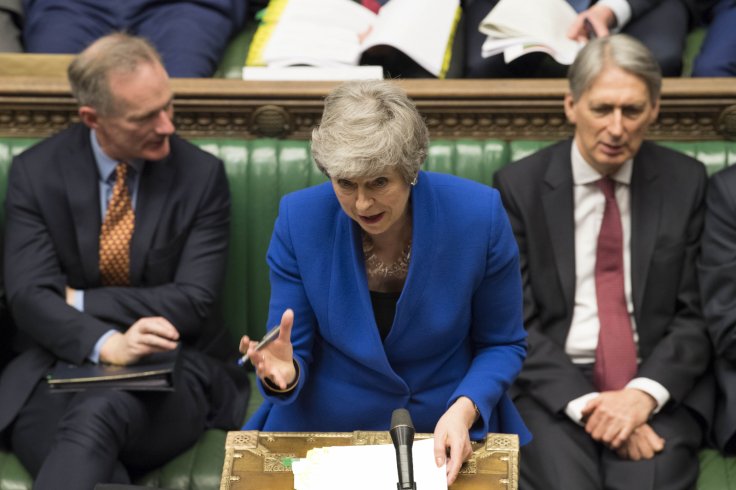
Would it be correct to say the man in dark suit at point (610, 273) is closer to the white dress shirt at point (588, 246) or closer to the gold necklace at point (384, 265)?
the white dress shirt at point (588, 246)

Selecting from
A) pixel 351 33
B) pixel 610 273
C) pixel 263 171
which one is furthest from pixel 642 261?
pixel 351 33

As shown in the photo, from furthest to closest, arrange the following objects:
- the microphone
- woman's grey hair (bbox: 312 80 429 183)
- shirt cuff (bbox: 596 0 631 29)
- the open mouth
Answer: shirt cuff (bbox: 596 0 631 29) → the open mouth → woman's grey hair (bbox: 312 80 429 183) → the microphone

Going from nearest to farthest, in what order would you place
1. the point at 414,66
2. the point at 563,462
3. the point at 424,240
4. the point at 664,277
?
the point at 424,240 < the point at 563,462 < the point at 664,277 < the point at 414,66

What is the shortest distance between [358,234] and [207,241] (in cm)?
96

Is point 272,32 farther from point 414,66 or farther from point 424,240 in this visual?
point 424,240

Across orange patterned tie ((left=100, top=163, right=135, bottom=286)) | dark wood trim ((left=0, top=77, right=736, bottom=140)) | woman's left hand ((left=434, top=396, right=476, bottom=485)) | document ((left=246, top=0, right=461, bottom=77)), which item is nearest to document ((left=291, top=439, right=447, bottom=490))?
woman's left hand ((left=434, top=396, right=476, bottom=485))

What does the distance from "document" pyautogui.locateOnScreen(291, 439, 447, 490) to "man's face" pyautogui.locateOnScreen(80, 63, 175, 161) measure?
1387mm

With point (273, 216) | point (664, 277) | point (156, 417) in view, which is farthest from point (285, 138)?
point (664, 277)

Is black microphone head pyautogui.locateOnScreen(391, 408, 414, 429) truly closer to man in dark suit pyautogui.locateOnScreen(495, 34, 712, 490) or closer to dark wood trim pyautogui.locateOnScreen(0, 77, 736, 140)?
man in dark suit pyautogui.locateOnScreen(495, 34, 712, 490)

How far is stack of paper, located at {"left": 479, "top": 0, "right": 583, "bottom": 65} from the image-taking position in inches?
153

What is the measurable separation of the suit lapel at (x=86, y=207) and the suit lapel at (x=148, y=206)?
0.36 feet

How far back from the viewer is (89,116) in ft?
11.4

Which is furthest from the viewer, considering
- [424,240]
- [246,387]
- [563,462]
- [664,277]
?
[246,387]

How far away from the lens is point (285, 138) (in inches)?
152
